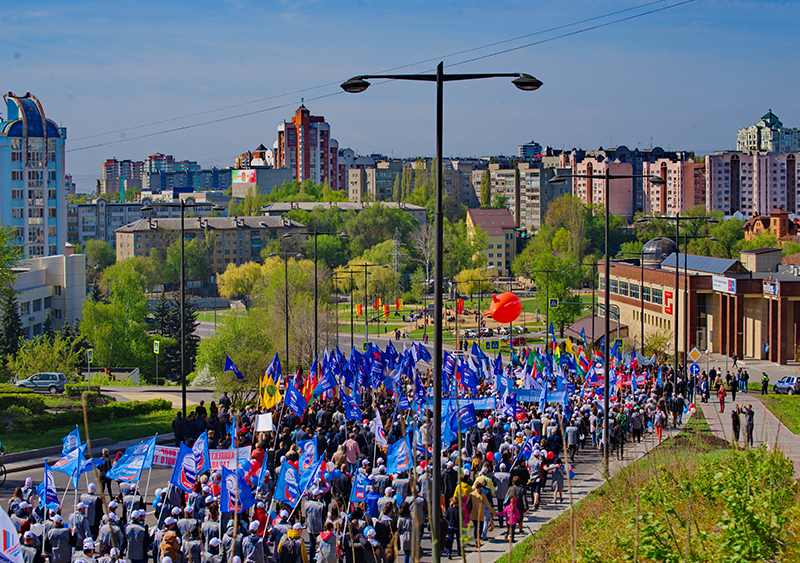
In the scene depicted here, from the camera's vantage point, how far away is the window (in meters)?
59.2

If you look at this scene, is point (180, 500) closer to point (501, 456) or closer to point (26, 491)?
point (26, 491)

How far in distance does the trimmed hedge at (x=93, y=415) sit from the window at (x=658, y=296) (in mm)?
36163

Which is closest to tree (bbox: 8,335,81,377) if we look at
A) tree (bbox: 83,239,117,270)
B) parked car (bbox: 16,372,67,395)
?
parked car (bbox: 16,372,67,395)

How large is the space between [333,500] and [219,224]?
430 feet

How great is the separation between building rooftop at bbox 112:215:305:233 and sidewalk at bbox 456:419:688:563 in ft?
395

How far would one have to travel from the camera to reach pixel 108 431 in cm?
2930

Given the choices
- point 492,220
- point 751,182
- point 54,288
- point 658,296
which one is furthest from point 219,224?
point 751,182

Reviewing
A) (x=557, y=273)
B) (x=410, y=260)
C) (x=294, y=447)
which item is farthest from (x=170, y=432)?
(x=410, y=260)

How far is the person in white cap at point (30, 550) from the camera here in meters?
12.7

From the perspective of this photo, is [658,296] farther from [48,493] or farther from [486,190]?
[486,190]

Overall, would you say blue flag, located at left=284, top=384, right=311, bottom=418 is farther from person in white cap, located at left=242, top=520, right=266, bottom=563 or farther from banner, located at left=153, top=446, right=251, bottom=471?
person in white cap, located at left=242, top=520, right=266, bottom=563

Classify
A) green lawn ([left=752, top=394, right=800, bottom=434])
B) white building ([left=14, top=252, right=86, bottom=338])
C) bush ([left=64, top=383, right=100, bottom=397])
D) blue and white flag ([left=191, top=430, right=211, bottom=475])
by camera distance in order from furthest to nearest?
white building ([left=14, top=252, right=86, bottom=338])
bush ([left=64, top=383, right=100, bottom=397])
green lawn ([left=752, top=394, right=800, bottom=434])
blue and white flag ([left=191, top=430, right=211, bottom=475])

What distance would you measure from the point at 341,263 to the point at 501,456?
117 meters

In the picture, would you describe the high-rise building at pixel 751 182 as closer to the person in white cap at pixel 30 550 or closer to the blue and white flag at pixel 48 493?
the blue and white flag at pixel 48 493
